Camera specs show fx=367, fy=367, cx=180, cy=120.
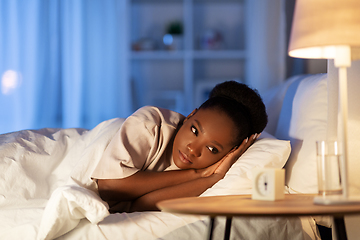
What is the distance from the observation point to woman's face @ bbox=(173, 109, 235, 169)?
1261mm

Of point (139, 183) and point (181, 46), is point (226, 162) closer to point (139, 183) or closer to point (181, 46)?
point (139, 183)

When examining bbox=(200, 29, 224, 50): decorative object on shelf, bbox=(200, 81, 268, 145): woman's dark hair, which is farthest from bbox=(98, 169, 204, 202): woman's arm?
bbox=(200, 29, 224, 50): decorative object on shelf

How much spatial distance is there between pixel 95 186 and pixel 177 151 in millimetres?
310

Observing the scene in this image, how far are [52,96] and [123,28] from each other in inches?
33.4

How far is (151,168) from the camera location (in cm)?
134

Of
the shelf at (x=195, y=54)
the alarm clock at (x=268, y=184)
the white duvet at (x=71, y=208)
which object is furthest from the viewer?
the shelf at (x=195, y=54)

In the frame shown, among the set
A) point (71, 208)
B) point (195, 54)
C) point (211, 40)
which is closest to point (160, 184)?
point (71, 208)

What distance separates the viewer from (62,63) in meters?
3.22

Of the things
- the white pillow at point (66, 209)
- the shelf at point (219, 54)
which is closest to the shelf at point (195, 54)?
the shelf at point (219, 54)

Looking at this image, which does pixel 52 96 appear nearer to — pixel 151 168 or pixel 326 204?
pixel 151 168

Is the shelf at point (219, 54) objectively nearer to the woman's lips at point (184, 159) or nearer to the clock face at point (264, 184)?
the woman's lips at point (184, 159)

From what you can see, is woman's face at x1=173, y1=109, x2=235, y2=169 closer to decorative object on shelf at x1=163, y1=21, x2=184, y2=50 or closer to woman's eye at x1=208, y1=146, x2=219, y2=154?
woman's eye at x1=208, y1=146, x2=219, y2=154

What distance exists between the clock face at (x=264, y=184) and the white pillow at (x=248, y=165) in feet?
0.89

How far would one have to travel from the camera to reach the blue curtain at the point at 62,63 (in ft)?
10.2
